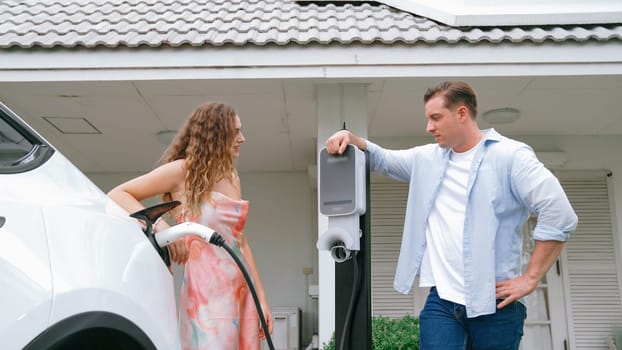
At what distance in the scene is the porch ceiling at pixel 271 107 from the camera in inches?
186

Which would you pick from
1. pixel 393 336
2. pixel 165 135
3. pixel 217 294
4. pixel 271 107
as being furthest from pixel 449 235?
pixel 165 135

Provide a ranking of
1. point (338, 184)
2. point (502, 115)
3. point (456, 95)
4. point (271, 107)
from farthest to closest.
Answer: point (502, 115)
point (271, 107)
point (456, 95)
point (338, 184)

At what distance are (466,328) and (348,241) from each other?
0.57m

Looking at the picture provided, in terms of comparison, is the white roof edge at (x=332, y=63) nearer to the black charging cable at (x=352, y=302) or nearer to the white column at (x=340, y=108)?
the white column at (x=340, y=108)

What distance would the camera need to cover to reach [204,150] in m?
2.47

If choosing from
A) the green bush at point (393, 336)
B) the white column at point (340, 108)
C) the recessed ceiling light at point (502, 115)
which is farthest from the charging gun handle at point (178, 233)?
the recessed ceiling light at point (502, 115)

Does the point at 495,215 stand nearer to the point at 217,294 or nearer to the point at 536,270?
the point at 536,270

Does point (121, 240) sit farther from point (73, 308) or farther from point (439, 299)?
point (439, 299)

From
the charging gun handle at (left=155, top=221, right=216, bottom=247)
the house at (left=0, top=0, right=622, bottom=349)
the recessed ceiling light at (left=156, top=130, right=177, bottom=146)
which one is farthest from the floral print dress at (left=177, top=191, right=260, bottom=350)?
the recessed ceiling light at (left=156, top=130, right=177, bottom=146)

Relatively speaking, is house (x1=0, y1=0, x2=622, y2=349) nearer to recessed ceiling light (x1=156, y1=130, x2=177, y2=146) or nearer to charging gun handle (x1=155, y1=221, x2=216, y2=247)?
recessed ceiling light (x1=156, y1=130, x2=177, y2=146)

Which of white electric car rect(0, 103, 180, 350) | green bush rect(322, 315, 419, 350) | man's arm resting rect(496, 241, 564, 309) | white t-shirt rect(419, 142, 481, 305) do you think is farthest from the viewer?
green bush rect(322, 315, 419, 350)

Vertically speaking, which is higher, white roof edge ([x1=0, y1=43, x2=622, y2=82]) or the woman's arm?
white roof edge ([x1=0, y1=43, x2=622, y2=82])

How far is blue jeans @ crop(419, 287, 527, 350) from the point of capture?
2.08m

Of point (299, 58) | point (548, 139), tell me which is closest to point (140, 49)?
point (299, 58)
